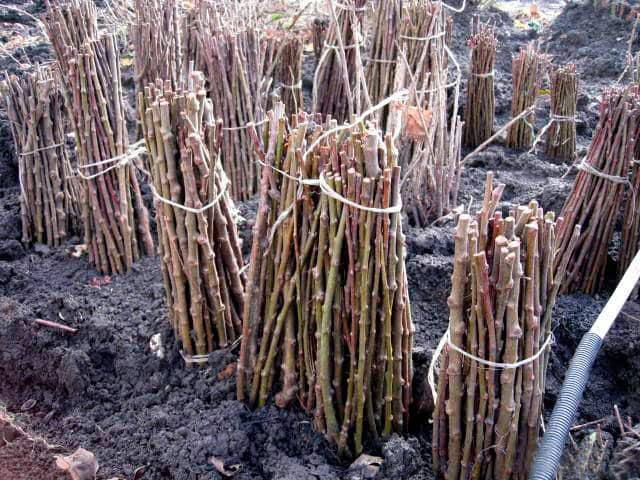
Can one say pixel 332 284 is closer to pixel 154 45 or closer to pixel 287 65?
pixel 154 45

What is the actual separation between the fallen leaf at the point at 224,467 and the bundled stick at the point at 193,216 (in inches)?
22.5

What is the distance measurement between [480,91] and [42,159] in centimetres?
341

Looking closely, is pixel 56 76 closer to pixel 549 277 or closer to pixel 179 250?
pixel 179 250

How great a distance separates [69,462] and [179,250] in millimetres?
860

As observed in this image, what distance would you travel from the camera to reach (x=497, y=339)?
172 centimetres

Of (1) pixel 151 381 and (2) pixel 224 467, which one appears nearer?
(2) pixel 224 467

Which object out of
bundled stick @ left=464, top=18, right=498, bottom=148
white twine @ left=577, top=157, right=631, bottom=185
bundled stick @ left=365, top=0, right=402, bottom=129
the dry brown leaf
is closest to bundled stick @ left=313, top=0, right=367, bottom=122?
bundled stick @ left=365, top=0, right=402, bottom=129

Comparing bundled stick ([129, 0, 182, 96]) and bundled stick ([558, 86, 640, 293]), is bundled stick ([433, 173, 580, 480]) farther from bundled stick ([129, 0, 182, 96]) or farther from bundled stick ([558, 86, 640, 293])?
bundled stick ([129, 0, 182, 96])

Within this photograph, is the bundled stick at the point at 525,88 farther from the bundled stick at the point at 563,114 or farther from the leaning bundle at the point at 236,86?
the leaning bundle at the point at 236,86

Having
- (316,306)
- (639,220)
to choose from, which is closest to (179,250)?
(316,306)

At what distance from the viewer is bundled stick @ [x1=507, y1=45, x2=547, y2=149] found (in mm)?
4812

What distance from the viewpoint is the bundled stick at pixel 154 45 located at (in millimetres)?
3447

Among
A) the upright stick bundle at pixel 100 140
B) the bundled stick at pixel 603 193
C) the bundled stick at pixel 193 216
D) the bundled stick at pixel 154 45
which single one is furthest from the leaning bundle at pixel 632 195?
the upright stick bundle at pixel 100 140

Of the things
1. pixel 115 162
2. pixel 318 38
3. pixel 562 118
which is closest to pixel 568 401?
pixel 115 162
